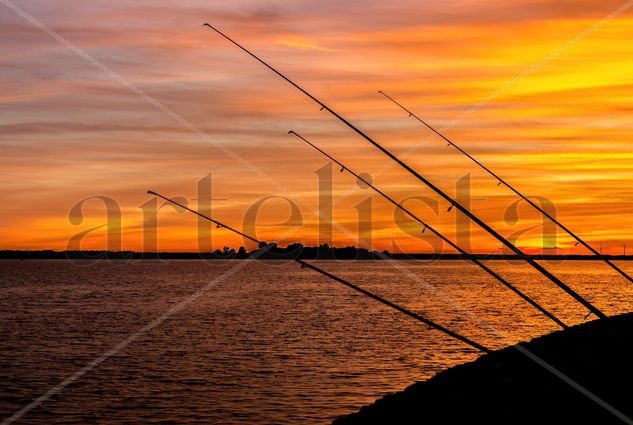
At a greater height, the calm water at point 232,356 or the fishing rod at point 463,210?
the fishing rod at point 463,210

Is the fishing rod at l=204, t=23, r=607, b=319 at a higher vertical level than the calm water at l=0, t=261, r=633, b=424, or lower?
higher

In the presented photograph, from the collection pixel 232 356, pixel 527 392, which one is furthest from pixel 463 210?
pixel 232 356

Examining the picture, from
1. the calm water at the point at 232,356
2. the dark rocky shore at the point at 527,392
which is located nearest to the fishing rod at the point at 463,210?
the dark rocky shore at the point at 527,392

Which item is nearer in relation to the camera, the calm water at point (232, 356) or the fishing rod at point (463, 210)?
the fishing rod at point (463, 210)

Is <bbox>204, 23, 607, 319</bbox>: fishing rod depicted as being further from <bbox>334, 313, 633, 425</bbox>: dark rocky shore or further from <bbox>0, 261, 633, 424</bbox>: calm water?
<bbox>0, 261, 633, 424</bbox>: calm water

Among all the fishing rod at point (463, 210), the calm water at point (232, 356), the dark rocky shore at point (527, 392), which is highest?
the fishing rod at point (463, 210)

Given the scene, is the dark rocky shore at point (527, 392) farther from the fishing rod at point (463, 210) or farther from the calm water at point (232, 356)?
the calm water at point (232, 356)

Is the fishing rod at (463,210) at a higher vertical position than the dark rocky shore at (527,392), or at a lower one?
higher

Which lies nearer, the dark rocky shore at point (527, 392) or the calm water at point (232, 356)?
the dark rocky shore at point (527, 392)

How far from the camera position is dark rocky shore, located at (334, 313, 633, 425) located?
1228 cm

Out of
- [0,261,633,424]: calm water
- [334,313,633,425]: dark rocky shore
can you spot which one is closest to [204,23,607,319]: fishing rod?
[334,313,633,425]: dark rocky shore

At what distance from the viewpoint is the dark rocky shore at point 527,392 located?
1228cm

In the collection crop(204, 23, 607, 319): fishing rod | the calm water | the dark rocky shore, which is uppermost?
crop(204, 23, 607, 319): fishing rod

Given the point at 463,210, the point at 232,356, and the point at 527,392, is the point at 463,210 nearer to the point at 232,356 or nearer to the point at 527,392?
the point at 527,392
